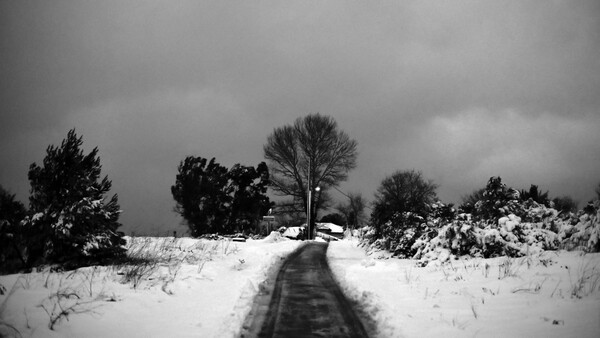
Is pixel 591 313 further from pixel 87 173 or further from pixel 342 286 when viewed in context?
pixel 87 173

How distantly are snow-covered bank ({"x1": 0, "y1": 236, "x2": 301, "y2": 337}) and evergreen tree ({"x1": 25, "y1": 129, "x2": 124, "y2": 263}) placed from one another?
242 cm

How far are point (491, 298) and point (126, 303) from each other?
260 inches

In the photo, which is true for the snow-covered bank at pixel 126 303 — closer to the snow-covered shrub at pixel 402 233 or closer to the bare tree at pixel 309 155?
the snow-covered shrub at pixel 402 233

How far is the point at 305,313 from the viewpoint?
18.6 ft

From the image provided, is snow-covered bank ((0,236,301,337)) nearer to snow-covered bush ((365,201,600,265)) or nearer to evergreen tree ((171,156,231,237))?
snow-covered bush ((365,201,600,265))

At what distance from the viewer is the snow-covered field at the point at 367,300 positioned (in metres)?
4.34

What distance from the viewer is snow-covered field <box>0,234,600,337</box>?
14.2 ft

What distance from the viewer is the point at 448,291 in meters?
7.00

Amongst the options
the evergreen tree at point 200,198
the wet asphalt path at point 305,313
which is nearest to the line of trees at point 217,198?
the evergreen tree at point 200,198

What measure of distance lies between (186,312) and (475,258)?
8.63 metres

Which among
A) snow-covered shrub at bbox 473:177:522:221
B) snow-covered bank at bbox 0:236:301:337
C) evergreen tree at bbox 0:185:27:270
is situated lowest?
snow-covered bank at bbox 0:236:301:337

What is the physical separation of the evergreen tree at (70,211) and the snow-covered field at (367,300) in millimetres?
2395

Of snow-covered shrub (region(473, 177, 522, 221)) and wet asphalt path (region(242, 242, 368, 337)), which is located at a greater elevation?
snow-covered shrub (region(473, 177, 522, 221))


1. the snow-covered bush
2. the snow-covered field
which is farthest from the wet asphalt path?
the snow-covered bush
